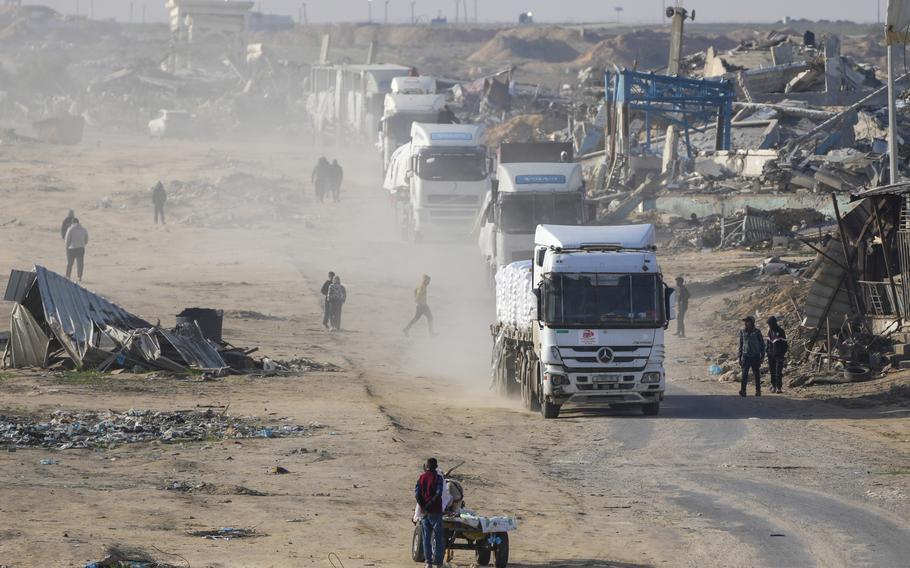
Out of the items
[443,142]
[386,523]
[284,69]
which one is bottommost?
[386,523]

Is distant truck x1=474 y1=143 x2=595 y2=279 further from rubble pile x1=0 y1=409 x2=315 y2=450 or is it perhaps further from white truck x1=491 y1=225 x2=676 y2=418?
rubble pile x1=0 y1=409 x2=315 y2=450

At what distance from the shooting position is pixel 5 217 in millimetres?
51094

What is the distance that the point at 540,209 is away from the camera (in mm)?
34469

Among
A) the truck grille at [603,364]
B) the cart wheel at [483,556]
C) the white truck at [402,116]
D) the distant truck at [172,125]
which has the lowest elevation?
the cart wheel at [483,556]

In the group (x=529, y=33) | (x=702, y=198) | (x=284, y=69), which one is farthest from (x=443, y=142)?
(x=529, y=33)

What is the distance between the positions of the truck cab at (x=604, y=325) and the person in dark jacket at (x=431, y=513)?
29.6 feet

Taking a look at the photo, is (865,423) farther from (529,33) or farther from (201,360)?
(529,33)

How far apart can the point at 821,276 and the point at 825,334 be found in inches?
44.4

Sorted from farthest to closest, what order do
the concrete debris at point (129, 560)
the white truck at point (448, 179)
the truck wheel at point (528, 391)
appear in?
1. the white truck at point (448, 179)
2. the truck wheel at point (528, 391)
3. the concrete debris at point (129, 560)

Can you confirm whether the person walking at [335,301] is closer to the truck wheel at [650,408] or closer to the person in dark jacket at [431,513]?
the truck wheel at [650,408]

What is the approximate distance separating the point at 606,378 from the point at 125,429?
23.2ft

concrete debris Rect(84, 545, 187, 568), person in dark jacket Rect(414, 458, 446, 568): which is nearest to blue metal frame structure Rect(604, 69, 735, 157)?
person in dark jacket Rect(414, 458, 446, 568)

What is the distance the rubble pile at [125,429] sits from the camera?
59.9ft

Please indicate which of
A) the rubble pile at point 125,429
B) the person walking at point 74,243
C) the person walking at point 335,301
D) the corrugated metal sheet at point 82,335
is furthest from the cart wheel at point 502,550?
the person walking at point 74,243
